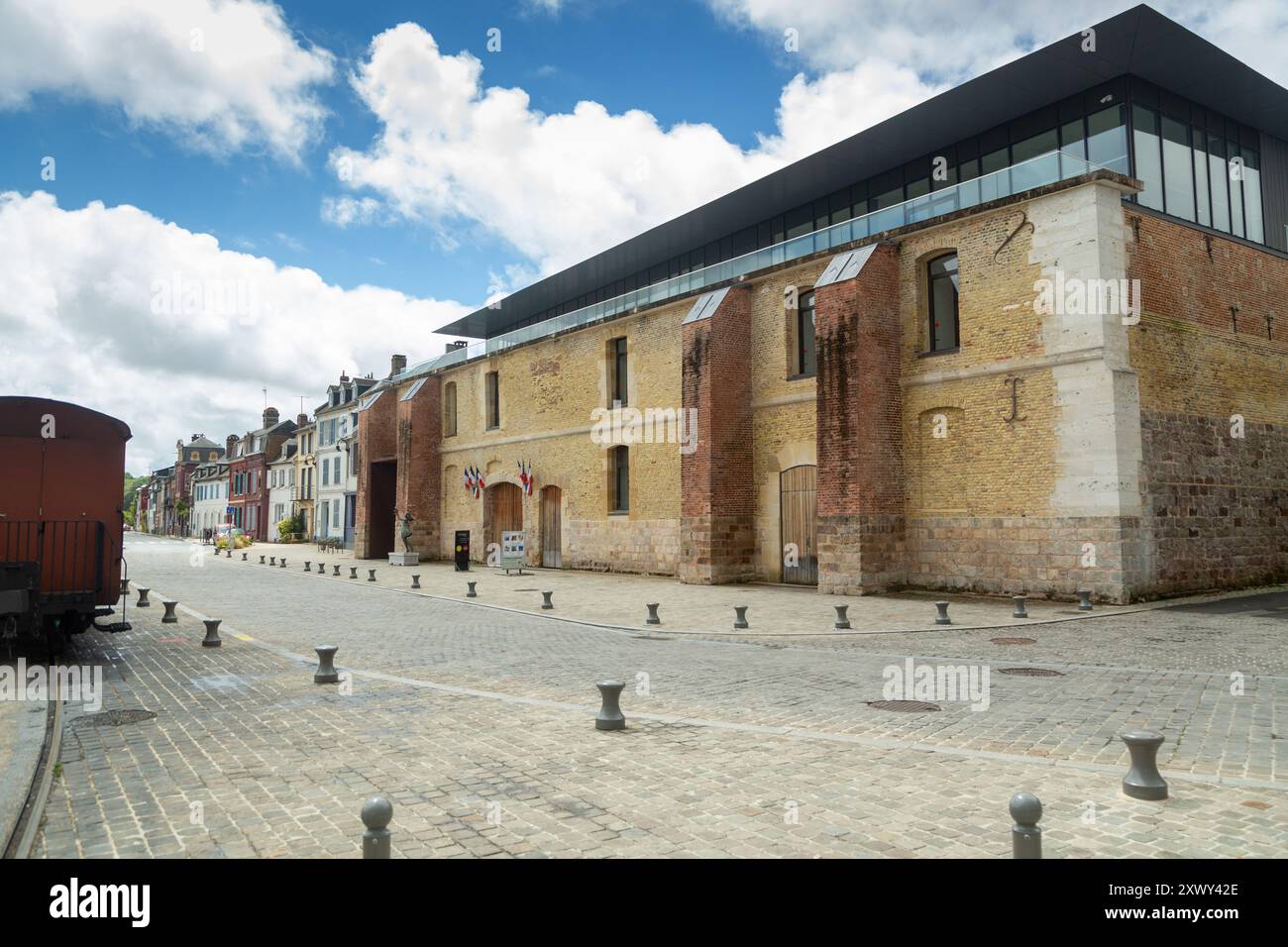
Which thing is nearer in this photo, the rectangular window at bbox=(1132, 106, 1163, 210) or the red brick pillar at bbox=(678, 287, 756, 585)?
the rectangular window at bbox=(1132, 106, 1163, 210)

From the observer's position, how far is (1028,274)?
1628 centimetres

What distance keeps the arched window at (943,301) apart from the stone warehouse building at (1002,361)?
56 mm

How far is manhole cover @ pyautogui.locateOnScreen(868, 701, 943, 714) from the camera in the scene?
7283 mm

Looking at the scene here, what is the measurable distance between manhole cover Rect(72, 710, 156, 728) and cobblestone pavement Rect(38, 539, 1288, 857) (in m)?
0.06

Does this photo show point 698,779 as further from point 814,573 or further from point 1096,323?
point 814,573

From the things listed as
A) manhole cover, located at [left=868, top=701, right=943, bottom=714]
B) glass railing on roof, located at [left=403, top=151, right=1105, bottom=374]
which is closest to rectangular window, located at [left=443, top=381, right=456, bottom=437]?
glass railing on roof, located at [left=403, top=151, right=1105, bottom=374]

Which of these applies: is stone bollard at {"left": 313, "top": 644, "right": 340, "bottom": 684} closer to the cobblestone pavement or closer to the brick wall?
the cobblestone pavement

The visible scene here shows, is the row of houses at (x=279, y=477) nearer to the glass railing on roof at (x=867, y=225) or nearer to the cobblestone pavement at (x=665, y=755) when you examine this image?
Answer: the glass railing on roof at (x=867, y=225)

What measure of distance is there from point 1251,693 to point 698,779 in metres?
5.88

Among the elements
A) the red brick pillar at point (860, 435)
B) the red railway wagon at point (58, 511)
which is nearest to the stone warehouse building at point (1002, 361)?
the red brick pillar at point (860, 435)

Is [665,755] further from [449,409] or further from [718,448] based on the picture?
[449,409]

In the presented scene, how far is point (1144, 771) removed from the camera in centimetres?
475

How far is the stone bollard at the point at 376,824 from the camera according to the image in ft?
11.6
